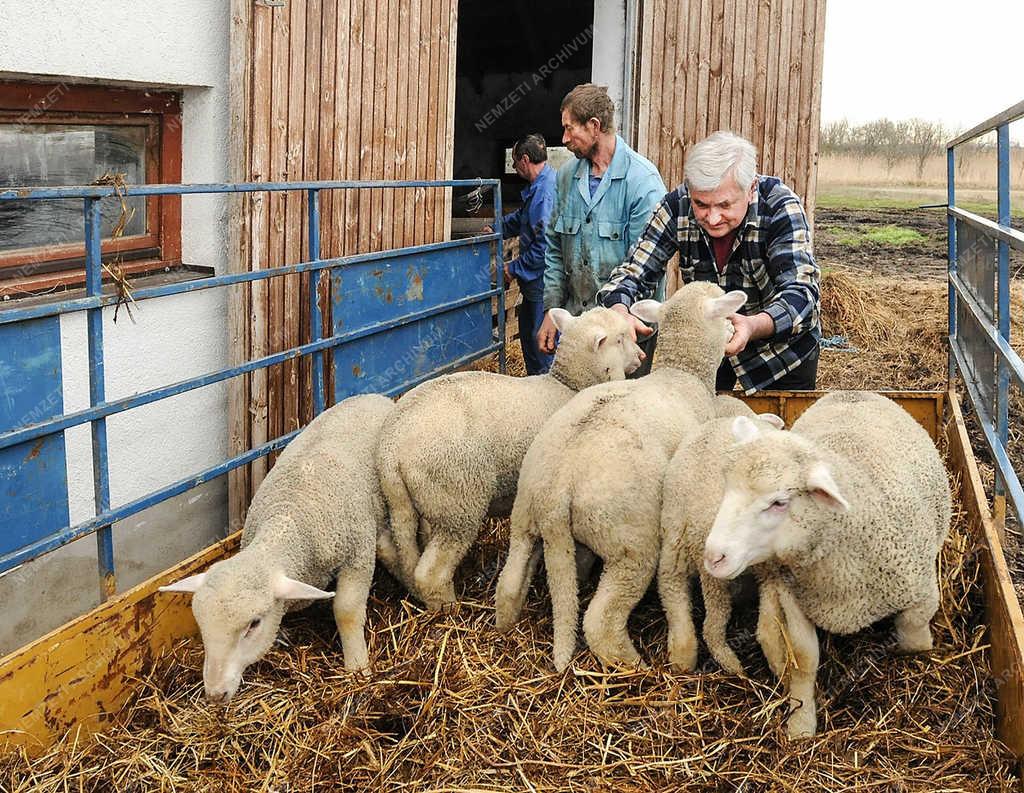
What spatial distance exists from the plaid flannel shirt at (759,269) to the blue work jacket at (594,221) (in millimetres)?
1207

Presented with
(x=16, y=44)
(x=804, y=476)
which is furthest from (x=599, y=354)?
(x=16, y=44)

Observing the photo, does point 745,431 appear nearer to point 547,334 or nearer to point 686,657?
point 686,657

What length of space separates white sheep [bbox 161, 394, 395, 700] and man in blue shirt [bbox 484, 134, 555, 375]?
375cm

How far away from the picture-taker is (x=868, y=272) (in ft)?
50.1

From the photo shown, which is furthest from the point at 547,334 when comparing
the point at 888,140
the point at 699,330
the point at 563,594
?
the point at 888,140

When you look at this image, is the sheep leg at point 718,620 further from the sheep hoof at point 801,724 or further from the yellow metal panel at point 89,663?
the yellow metal panel at point 89,663

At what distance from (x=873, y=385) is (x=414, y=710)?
6521mm

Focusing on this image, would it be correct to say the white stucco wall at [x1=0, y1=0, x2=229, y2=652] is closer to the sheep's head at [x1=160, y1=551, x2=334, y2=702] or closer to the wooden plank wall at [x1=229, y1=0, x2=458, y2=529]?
the wooden plank wall at [x1=229, y1=0, x2=458, y2=529]

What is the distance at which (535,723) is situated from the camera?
3389 mm

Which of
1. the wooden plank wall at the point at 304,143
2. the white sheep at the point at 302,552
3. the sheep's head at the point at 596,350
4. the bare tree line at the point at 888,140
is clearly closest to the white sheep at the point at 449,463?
the white sheep at the point at 302,552

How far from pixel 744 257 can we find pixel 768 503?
2254 mm

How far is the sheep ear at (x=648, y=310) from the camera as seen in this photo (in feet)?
15.7

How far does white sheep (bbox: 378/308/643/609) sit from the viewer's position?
399 centimetres

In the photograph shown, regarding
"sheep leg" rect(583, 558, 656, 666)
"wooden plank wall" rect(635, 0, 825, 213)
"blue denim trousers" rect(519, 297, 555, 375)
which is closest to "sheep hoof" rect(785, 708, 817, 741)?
"sheep leg" rect(583, 558, 656, 666)
